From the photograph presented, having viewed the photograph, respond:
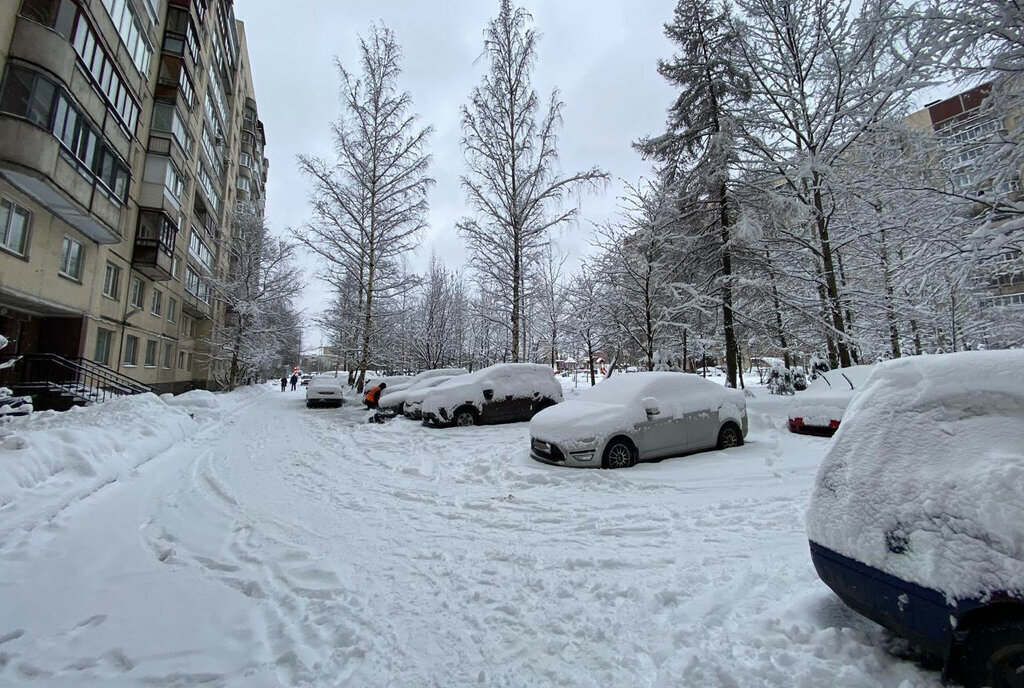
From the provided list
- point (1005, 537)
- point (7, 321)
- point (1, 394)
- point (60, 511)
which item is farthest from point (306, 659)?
point (7, 321)

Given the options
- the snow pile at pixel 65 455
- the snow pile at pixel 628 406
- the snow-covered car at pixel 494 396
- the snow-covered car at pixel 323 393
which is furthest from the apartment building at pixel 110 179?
the snow pile at pixel 628 406

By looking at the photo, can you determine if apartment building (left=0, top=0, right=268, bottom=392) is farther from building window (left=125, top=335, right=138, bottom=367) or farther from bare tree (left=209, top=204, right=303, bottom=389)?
bare tree (left=209, top=204, right=303, bottom=389)

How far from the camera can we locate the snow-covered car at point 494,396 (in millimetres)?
11891

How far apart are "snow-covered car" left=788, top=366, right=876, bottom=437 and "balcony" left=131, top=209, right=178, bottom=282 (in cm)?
2366

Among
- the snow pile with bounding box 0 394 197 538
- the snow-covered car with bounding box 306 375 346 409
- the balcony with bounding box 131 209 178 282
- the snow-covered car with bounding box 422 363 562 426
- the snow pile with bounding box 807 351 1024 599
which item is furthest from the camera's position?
the snow-covered car with bounding box 306 375 346 409

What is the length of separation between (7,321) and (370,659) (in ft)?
58.0

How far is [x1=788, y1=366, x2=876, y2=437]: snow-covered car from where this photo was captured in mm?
8789

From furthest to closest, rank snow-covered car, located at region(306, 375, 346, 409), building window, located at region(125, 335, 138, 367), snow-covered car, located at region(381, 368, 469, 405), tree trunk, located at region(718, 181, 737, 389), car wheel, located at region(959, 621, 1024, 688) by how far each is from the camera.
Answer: snow-covered car, located at region(306, 375, 346, 409) → building window, located at region(125, 335, 138, 367) → snow-covered car, located at region(381, 368, 469, 405) → tree trunk, located at region(718, 181, 737, 389) → car wheel, located at region(959, 621, 1024, 688)

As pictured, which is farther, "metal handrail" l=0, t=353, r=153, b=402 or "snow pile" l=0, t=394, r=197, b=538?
"metal handrail" l=0, t=353, r=153, b=402

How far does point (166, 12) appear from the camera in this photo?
20234mm

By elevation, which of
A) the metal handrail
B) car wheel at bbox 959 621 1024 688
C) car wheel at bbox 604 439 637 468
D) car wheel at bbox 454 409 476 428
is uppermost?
the metal handrail

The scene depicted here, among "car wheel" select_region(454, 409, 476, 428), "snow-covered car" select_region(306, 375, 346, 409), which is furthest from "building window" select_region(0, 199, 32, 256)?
"car wheel" select_region(454, 409, 476, 428)

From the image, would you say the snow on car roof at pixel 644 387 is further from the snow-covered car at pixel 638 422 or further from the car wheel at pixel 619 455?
the car wheel at pixel 619 455

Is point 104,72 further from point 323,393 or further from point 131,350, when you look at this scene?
point 323,393
